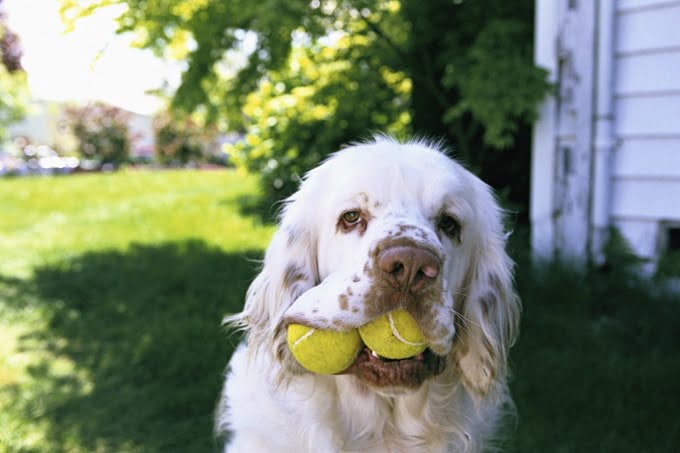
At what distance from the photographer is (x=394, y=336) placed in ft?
5.62

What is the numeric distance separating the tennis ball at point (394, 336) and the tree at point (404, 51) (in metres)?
3.31

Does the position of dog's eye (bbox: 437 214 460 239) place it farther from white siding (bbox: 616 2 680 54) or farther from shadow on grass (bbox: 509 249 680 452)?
white siding (bbox: 616 2 680 54)

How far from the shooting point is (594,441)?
9.71ft

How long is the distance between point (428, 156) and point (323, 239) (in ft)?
1.31

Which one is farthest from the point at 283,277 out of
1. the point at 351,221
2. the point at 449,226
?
the point at 449,226

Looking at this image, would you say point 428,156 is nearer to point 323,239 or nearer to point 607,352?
point 323,239

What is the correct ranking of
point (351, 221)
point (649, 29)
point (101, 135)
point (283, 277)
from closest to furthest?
point (351, 221), point (283, 277), point (649, 29), point (101, 135)

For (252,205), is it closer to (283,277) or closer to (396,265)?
(283,277)

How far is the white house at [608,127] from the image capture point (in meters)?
4.45

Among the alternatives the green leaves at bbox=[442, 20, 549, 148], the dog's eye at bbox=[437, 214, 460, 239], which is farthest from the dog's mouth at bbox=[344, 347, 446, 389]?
the green leaves at bbox=[442, 20, 549, 148]

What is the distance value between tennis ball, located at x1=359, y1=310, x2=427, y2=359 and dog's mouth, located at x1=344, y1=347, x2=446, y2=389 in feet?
0.15

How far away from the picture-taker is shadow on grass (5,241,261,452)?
3357mm

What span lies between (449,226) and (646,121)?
3140 millimetres

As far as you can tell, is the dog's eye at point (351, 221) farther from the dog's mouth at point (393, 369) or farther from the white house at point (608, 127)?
the white house at point (608, 127)
